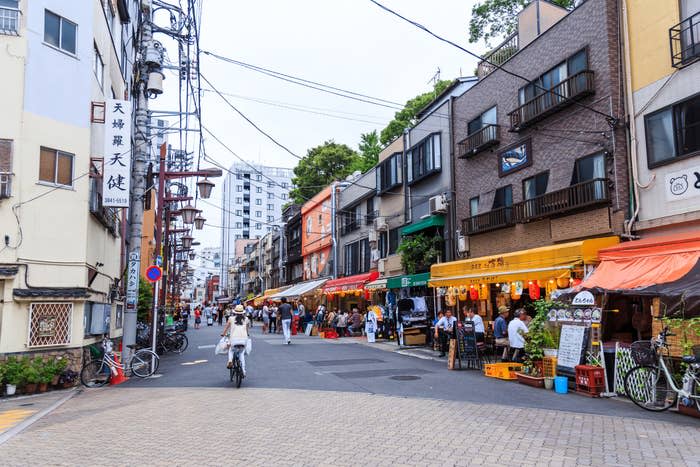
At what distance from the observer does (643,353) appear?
32.9 ft

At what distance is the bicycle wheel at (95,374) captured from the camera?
13.4 metres

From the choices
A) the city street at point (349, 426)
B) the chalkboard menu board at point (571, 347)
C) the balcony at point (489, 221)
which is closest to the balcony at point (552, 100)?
the balcony at point (489, 221)

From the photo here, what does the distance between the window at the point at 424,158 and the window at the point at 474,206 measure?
3.08 metres

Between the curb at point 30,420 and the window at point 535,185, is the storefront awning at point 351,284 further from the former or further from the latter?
the curb at point 30,420

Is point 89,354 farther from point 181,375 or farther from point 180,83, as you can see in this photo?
point 180,83

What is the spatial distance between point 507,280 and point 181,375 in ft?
32.2

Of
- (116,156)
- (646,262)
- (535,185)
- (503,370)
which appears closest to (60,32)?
(116,156)

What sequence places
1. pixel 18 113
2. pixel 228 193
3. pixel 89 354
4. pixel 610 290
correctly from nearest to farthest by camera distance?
pixel 610 290
pixel 18 113
pixel 89 354
pixel 228 193

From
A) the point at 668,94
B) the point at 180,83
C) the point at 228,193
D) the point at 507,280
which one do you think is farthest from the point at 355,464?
the point at 228,193

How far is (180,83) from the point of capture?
63.3 feet

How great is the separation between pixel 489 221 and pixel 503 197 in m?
1.06

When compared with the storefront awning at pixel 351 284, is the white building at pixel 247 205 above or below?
above

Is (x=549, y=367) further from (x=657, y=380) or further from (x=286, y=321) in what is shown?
(x=286, y=321)

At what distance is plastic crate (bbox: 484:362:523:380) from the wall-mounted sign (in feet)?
18.6
